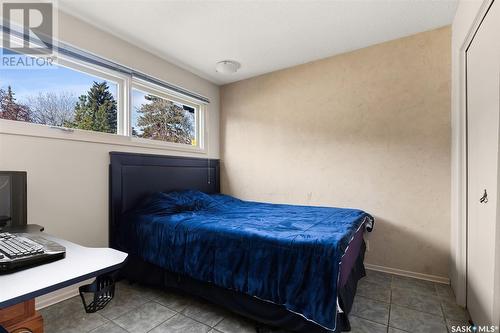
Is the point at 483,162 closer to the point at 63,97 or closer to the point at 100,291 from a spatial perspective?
the point at 100,291

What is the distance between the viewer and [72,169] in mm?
2096

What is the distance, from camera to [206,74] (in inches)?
134

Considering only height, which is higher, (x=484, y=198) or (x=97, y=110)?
(x=97, y=110)

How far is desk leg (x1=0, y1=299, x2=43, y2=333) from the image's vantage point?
107cm

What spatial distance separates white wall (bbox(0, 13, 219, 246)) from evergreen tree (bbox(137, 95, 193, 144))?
1.13 ft

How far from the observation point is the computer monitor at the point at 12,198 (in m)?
1.49

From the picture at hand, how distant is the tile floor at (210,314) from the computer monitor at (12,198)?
30.5 inches

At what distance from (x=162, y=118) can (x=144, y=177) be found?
84cm

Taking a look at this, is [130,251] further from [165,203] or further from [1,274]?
[1,274]

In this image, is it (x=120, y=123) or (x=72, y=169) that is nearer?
(x=72, y=169)

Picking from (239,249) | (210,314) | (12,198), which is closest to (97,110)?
(12,198)

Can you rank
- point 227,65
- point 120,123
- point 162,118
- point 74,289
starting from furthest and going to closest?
point 162,118
point 227,65
point 120,123
point 74,289

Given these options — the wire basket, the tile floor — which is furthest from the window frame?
the wire basket

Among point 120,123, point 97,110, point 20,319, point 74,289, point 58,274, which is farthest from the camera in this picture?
point 120,123
